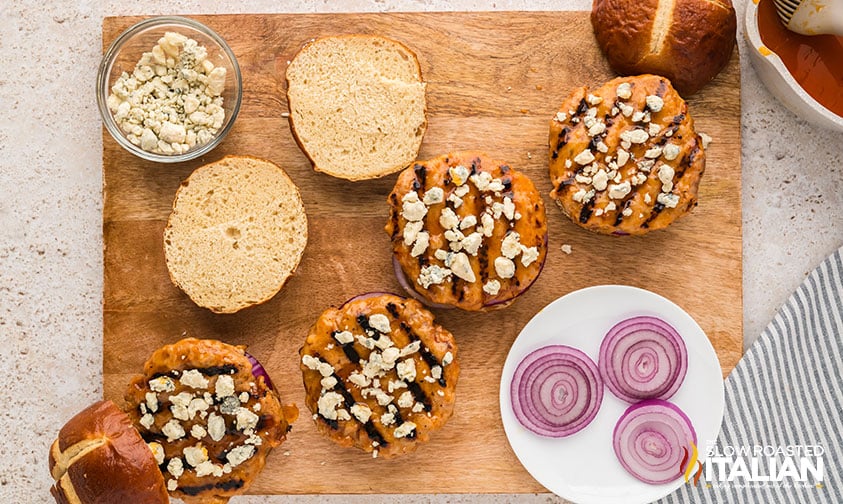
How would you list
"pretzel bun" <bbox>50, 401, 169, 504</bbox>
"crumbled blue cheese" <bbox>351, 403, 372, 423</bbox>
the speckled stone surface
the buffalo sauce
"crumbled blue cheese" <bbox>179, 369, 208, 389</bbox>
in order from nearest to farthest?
"pretzel bun" <bbox>50, 401, 169, 504</bbox> → "crumbled blue cheese" <bbox>179, 369, 208, 389</bbox> → "crumbled blue cheese" <bbox>351, 403, 372, 423</bbox> → the buffalo sauce → the speckled stone surface

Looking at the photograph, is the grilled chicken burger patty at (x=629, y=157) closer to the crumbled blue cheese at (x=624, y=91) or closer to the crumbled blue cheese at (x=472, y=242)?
the crumbled blue cheese at (x=624, y=91)

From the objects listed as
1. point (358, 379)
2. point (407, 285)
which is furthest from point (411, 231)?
point (358, 379)

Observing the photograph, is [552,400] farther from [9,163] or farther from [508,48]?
[9,163]

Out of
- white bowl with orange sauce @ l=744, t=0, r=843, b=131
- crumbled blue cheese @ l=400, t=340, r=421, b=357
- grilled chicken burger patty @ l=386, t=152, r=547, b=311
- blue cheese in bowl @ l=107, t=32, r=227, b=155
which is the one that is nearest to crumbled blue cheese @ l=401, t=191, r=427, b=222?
grilled chicken burger patty @ l=386, t=152, r=547, b=311

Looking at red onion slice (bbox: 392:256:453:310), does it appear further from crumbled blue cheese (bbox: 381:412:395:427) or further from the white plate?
crumbled blue cheese (bbox: 381:412:395:427)

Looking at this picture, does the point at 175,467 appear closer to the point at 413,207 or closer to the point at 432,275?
the point at 432,275

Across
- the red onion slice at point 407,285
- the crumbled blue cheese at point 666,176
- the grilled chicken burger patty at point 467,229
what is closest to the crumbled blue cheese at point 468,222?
the grilled chicken burger patty at point 467,229
